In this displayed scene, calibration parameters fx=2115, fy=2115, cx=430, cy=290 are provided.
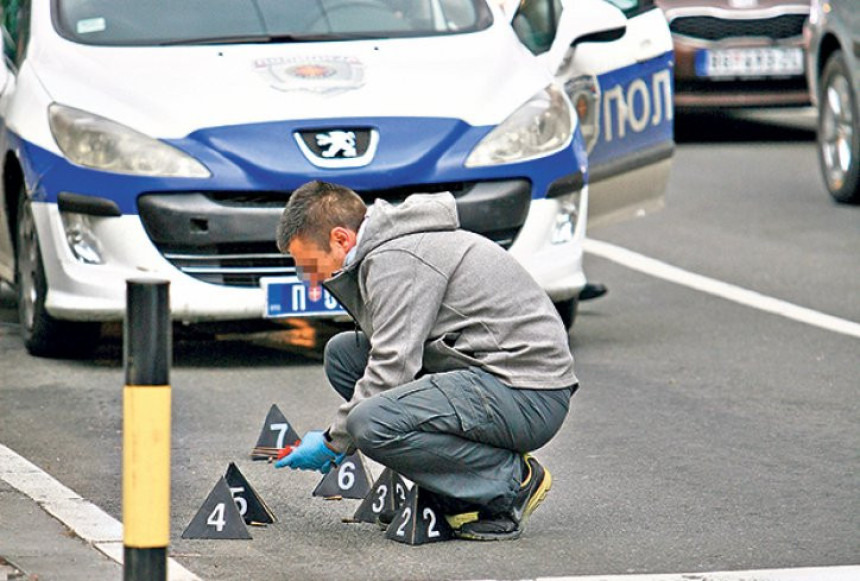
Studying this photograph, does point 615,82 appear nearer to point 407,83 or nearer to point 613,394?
point 407,83

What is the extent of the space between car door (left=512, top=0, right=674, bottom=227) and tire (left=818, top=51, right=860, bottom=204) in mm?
2905

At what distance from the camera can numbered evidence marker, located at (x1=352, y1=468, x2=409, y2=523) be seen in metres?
5.84

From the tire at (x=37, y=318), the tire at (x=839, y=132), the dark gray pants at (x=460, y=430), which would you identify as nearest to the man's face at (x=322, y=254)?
the dark gray pants at (x=460, y=430)

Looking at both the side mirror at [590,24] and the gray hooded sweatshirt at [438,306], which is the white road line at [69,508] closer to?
the gray hooded sweatshirt at [438,306]

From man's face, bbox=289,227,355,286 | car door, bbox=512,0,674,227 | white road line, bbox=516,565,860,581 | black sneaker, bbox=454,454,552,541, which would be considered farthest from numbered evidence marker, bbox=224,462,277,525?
car door, bbox=512,0,674,227

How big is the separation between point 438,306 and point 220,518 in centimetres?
83

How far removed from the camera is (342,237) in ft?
18.0

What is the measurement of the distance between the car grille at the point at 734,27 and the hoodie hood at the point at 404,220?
1007cm

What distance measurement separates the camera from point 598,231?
12000 mm

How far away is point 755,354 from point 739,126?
29.3 feet

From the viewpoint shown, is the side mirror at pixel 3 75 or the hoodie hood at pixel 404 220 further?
the side mirror at pixel 3 75

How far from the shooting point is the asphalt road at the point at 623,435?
557 cm

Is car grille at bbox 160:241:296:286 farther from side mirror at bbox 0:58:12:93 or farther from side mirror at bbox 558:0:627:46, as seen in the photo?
side mirror at bbox 558:0:627:46

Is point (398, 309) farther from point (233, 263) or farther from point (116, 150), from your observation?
point (116, 150)
